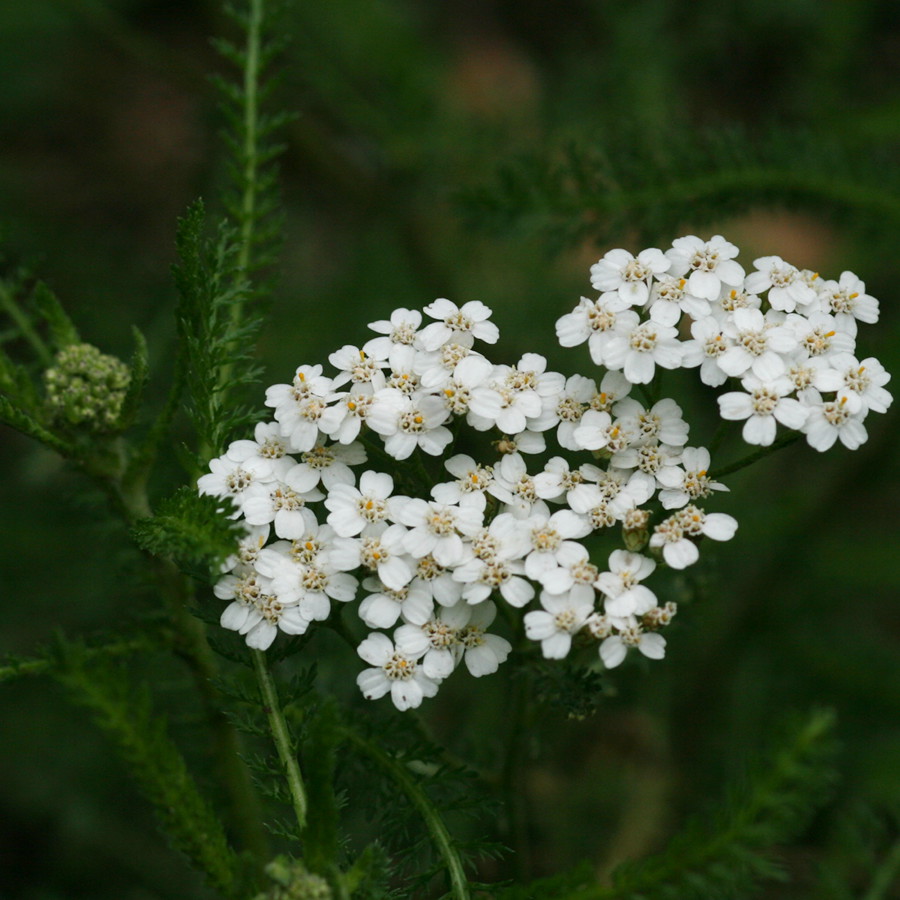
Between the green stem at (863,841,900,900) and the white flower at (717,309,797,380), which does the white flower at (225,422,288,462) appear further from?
the green stem at (863,841,900,900)

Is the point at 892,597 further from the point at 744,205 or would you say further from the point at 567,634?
the point at 567,634

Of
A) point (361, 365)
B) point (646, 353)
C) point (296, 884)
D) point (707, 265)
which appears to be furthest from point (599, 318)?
point (296, 884)

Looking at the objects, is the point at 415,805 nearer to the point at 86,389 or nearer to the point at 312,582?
the point at 312,582

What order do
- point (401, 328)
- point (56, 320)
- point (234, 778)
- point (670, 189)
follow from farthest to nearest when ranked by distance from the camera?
point (670, 189)
point (234, 778)
point (56, 320)
point (401, 328)

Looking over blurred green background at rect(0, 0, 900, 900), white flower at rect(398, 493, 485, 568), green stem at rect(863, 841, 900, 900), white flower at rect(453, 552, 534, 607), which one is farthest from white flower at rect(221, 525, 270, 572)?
green stem at rect(863, 841, 900, 900)

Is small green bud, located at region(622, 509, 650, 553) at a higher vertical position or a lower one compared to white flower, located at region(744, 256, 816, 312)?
lower

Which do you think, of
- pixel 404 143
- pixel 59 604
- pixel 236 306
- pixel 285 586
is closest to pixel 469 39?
pixel 404 143

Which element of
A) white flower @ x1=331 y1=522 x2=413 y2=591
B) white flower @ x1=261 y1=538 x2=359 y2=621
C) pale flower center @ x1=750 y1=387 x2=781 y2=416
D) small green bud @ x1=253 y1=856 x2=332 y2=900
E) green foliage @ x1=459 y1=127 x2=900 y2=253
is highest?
green foliage @ x1=459 y1=127 x2=900 y2=253
